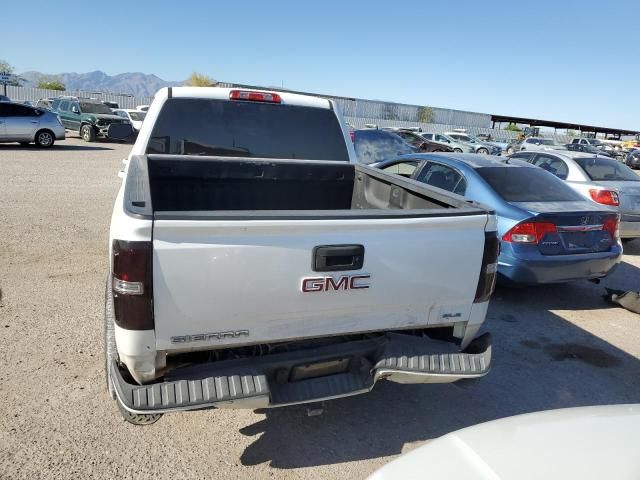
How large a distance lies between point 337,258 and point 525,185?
13.7 ft

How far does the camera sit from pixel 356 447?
114 inches

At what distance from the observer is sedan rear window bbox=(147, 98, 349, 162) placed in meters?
3.88

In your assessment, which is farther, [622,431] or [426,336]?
[426,336]

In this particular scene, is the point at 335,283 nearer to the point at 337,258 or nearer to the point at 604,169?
the point at 337,258

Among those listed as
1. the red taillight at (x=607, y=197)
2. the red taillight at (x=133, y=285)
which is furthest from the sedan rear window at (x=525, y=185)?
the red taillight at (x=133, y=285)

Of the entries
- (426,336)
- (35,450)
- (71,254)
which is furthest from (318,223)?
(71,254)

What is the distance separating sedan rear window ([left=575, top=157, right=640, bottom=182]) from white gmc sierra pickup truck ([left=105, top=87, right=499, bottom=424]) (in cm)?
655

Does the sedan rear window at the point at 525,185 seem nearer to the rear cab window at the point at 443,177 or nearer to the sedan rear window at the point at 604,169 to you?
the rear cab window at the point at 443,177

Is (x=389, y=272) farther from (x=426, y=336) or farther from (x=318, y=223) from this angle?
(x=426, y=336)

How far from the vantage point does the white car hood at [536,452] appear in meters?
1.56

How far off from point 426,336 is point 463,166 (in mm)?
3498

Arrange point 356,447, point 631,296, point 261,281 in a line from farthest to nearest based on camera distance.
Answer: point 631,296 → point 356,447 → point 261,281

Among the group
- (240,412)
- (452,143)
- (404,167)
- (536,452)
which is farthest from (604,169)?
(452,143)

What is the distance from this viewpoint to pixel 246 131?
408 cm
